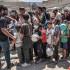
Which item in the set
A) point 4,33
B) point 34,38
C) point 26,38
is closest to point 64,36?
point 34,38

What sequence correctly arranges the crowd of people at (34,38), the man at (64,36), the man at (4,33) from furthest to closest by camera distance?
the man at (64,36) < the crowd of people at (34,38) < the man at (4,33)

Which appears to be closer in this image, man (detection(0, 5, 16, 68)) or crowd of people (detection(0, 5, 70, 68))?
man (detection(0, 5, 16, 68))

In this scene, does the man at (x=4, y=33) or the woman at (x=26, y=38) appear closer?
the man at (x=4, y=33)

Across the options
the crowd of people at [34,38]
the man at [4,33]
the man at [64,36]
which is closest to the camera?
the man at [4,33]

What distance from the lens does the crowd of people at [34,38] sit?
332 inches

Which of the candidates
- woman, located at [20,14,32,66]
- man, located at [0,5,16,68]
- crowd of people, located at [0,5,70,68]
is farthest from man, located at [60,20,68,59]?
man, located at [0,5,16,68]

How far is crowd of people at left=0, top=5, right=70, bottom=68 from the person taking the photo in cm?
842

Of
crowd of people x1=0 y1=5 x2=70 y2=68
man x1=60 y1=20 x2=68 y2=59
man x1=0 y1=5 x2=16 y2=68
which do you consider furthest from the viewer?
man x1=60 y1=20 x2=68 y2=59

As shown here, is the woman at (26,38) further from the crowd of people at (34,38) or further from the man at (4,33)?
the man at (4,33)

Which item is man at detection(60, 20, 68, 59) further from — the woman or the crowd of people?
the woman

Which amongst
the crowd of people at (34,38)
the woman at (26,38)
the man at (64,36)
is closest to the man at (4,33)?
the crowd of people at (34,38)

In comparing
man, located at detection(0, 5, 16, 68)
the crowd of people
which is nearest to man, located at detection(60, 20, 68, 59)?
the crowd of people

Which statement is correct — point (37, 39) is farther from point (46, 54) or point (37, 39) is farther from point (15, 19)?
point (15, 19)

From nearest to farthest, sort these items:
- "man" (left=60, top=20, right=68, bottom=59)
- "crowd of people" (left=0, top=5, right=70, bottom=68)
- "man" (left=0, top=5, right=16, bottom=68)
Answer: "man" (left=0, top=5, right=16, bottom=68), "crowd of people" (left=0, top=5, right=70, bottom=68), "man" (left=60, top=20, right=68, bottom=59)
